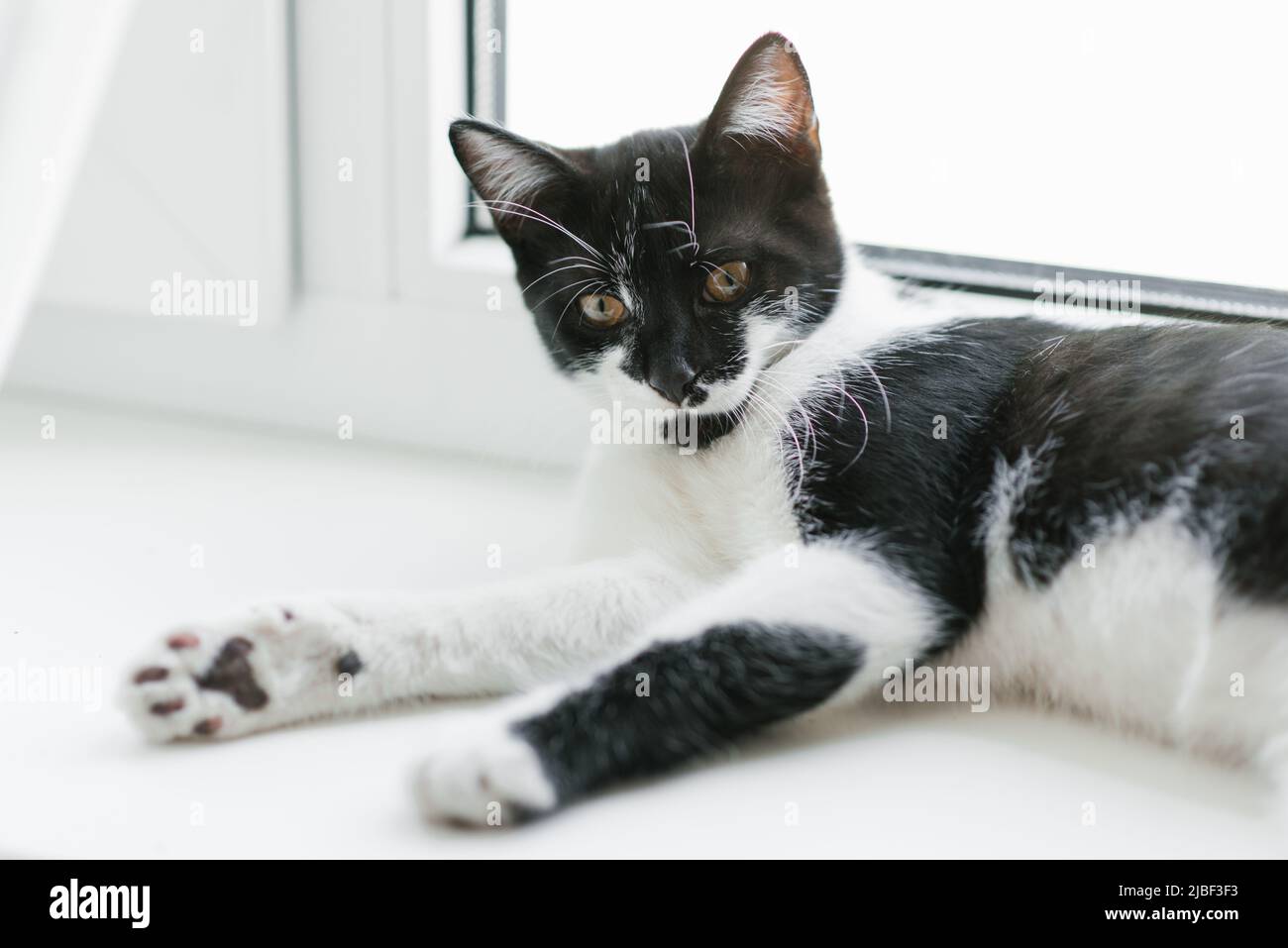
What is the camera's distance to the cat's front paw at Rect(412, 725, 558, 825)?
0.89 metres

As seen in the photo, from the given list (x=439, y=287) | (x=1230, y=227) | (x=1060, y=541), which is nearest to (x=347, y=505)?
(x=439, y=287)

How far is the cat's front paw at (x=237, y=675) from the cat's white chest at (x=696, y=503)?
1.11 ft

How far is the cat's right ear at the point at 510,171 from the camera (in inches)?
49.5

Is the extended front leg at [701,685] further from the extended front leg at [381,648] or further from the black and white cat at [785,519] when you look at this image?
the extended front leg at [381,648]

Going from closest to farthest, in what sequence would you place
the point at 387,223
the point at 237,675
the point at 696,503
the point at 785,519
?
the point at 237,675
the point at 785,519
the point at 696,503
the point at 387,223

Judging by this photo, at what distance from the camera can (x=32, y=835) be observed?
2.92 ft

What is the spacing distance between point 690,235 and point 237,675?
0.58m

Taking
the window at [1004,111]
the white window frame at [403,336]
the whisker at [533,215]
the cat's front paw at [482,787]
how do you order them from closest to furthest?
the cat's front paw at [482,787] < the whisker at [533,215] < the window at [1004,111] < the white window frame at [403,336]

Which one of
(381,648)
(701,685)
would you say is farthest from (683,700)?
(381,648)

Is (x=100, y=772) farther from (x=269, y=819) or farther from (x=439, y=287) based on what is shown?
(x=439, y=287)

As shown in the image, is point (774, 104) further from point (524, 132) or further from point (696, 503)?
point (524, 132)

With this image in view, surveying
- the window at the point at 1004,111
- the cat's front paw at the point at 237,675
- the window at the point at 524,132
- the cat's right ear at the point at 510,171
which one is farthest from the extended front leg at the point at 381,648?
the window at the point at 1004,111

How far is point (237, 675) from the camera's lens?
3.41 ft

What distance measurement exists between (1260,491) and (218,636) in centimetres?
86
